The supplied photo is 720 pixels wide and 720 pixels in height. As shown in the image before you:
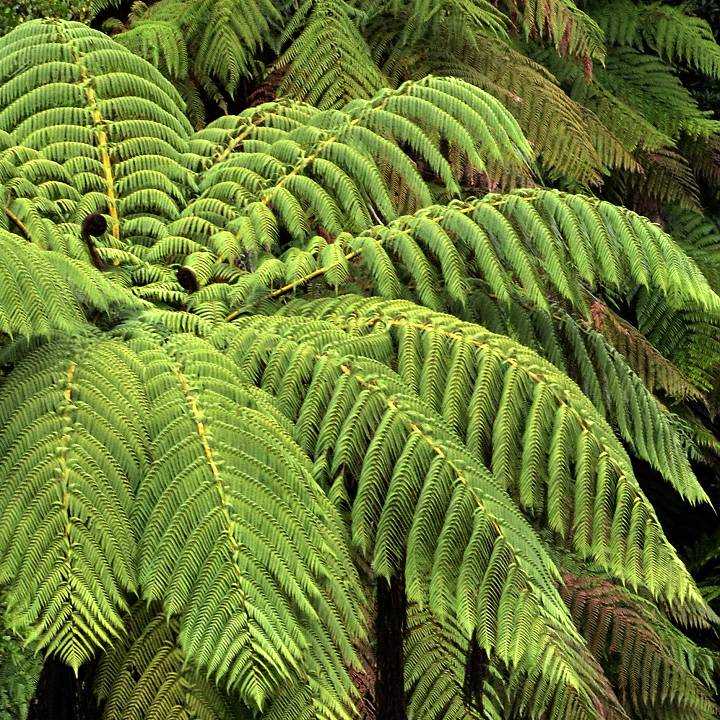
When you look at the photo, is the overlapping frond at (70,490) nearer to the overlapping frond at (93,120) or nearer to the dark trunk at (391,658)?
the dark trunk at (391,658)

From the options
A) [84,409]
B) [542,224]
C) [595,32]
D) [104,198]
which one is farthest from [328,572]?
[595,32]

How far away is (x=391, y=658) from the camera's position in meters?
1.89

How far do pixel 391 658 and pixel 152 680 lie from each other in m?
0.40

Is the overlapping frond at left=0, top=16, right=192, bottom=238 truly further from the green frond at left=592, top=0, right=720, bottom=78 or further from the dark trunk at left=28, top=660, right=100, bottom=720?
the green frond at left=592, top=0, right=720, bottom=78

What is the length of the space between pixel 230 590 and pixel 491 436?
0.72 meters

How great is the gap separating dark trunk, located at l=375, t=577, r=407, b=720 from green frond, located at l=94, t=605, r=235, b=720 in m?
0.27

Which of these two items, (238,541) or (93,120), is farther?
(93,120)

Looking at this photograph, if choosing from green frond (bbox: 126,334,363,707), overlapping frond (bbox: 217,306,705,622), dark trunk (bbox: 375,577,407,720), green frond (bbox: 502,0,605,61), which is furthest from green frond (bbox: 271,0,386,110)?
dark trunk (bbox: 375,577,407,720)

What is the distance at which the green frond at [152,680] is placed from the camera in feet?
5.67

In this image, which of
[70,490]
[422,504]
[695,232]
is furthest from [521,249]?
[695,232]

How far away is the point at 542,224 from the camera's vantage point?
2418 millimetres

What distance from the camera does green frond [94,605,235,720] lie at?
68.0 inches

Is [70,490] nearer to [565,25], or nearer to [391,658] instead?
[391,658]

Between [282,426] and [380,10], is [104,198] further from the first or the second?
[380,10]
